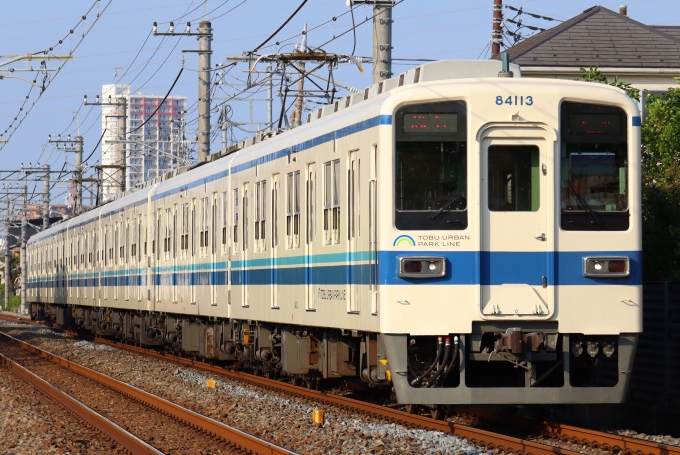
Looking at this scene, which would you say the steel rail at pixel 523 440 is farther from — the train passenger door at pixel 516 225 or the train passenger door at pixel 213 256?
the train passenger door at pixel 213 256

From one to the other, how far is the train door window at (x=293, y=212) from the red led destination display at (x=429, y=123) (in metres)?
3.02

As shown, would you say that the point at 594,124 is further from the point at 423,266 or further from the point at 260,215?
the point at 260,215

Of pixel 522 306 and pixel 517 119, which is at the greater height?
pixel 517 119

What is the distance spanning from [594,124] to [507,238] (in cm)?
123

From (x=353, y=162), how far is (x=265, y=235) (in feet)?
11.4

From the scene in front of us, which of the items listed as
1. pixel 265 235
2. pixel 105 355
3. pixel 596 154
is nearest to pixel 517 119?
pixel 596 154

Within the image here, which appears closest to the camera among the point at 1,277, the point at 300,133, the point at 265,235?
the point at 300,133

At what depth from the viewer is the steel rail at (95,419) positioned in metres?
9.49

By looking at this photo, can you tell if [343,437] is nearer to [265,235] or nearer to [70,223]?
[265,235]

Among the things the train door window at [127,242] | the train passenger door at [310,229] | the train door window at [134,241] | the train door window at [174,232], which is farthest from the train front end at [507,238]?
the train door window at [127,242]

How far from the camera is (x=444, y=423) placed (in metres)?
9.72

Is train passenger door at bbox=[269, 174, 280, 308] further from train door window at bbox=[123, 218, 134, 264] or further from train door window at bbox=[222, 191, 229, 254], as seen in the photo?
train door window at bbox=[123, 218, 134, 264]

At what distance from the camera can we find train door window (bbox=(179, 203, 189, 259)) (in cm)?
1815

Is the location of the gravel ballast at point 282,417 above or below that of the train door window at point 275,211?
below
